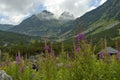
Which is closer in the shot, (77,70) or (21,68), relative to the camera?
(77,70)

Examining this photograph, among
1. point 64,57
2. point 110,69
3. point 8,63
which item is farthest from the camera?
point 8,63

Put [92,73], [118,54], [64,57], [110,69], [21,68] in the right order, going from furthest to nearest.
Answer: [64,57] < [21,68] < [118,54] < [110,69] < [92,73]

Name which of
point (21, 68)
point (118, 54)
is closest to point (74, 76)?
point (118, 54)

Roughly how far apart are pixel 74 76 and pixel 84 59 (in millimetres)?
663

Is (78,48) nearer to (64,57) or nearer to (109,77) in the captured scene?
(109,77)

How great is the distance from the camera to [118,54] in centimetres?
1045

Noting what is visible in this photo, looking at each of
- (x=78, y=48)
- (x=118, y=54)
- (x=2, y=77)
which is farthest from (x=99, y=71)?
(x=2, y=77)

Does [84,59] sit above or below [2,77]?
above

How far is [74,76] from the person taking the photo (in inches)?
340

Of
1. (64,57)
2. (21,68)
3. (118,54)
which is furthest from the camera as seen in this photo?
(64,57)

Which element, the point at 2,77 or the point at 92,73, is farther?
the point at 2,77

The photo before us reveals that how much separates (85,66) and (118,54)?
2.56 m

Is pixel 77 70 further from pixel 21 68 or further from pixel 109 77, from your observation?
pixel 21 68

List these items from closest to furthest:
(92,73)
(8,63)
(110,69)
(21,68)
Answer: (92,73), (110,69), (21,68), (8,63)
